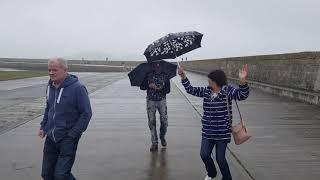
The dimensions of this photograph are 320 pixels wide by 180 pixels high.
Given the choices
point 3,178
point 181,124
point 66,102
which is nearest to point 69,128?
point 66,102

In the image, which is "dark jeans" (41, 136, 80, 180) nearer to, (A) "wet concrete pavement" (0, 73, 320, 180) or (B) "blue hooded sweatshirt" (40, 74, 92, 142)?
(B) "blue hooded sweatshirt" (40, 74, 92, 142)

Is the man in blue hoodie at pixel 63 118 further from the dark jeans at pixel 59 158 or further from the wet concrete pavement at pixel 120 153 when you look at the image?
the wet concrete pavement at pixel 120 153

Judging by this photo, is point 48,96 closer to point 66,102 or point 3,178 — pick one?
point 66,102

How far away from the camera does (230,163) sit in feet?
28.2

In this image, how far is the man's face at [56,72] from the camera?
5.93m

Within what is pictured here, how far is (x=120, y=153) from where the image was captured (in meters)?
9.55

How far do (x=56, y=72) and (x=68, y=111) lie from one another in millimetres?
431

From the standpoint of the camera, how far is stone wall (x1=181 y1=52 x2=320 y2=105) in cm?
1932

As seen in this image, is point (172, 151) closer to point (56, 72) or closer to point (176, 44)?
point (176, 44)

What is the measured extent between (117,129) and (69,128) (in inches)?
265

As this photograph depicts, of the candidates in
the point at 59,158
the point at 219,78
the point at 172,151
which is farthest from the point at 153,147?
the point at 59,158

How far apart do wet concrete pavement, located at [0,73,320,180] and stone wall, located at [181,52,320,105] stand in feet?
→ 13.0

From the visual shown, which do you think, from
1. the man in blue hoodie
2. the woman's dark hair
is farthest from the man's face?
the woman's dark hair

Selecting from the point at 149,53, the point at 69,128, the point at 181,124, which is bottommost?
the point at 181,124
